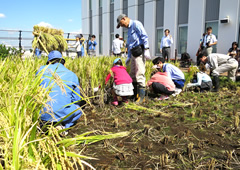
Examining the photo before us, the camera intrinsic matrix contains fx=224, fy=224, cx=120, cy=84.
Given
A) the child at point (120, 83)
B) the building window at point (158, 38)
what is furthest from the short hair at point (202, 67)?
the building window at point (158, 38)

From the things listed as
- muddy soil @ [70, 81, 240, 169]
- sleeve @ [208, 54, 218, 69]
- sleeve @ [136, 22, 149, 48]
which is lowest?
muddy soil @ [70, 81, 240, 169]

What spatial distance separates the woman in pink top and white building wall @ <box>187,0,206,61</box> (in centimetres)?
789

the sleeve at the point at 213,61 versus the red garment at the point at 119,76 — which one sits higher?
the sleeve at the point at 213,61

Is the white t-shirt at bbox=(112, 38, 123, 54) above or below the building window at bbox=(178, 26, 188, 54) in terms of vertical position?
below

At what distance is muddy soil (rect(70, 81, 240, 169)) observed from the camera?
218 centimetres

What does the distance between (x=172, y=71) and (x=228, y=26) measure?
696 cm

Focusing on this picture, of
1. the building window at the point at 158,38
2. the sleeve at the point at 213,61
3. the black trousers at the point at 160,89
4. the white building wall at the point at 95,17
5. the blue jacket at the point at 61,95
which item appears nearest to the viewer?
the blue jacket at the point at 61,95

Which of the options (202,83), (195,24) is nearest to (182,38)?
(195,24)

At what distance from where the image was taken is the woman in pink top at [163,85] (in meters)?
4.75

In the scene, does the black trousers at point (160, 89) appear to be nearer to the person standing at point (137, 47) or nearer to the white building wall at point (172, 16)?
the person standing at point (137, 47)

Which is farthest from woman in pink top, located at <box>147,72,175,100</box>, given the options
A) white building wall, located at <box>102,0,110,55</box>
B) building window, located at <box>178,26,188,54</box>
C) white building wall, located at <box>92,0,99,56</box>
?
white building wall, located at <box>92,0,99,56</box>

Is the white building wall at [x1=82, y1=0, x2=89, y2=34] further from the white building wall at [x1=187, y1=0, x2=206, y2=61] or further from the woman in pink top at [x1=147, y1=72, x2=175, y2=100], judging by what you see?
the woman in pink top at [x1=147, y1=72, x2=175, y2=100]

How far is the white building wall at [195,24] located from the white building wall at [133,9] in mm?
5166

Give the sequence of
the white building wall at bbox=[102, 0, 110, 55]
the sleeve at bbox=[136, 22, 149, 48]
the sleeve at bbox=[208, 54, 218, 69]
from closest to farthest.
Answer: the sleeve at bbox=[136, 22, 149, 48] < the sleeve at bbox=[208, 54, 218, 69] < the white building wall at bbox=[102, 0, 110, 55]
